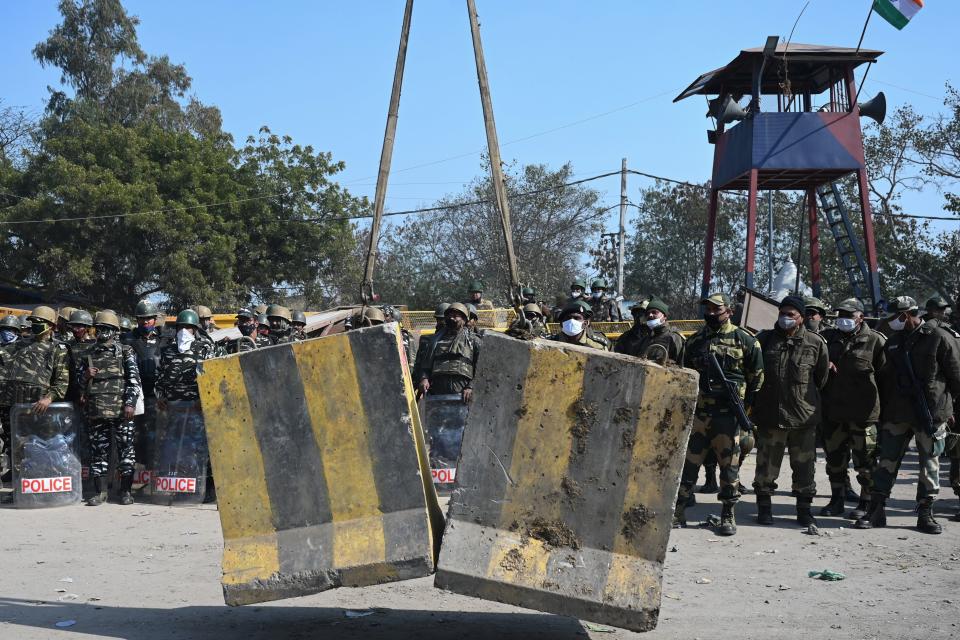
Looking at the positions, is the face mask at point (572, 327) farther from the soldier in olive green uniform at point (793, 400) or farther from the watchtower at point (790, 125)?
the watchtower at point (790, 125)

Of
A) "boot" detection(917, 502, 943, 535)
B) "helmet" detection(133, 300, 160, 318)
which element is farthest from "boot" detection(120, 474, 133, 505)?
"boot" detection(917, 502, 943, 535)

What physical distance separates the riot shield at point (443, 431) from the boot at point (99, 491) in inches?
137

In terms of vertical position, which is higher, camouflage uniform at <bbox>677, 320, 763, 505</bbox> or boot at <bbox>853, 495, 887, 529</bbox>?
camouflage uniform at <bbox>677, 320, 763, 505</bbox>

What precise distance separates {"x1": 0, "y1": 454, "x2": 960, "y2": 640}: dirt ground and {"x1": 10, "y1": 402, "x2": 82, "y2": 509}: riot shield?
105cm

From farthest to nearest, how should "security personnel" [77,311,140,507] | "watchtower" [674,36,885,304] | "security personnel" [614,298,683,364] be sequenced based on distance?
"watchtower" [674,36,885,304] < "security personnel" [77,311,140,507] < "security personnel" [614,298,683,364]

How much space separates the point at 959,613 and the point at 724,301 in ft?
10.8

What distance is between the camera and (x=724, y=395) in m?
8.41

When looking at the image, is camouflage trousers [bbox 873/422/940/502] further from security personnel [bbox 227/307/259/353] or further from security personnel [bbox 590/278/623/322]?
security personnel [bbox 590/278/623/322]

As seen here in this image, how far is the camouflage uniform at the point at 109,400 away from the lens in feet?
33.5

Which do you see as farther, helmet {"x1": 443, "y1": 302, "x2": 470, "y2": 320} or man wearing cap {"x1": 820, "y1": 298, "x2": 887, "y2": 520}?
helmet {"x1": 443, "y1": 302, "x2": 470, "y2": 320}

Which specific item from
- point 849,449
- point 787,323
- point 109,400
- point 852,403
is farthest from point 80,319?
point 849,449

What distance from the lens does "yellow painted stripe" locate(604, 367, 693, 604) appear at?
15.9 ft

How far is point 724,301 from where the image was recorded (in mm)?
8430

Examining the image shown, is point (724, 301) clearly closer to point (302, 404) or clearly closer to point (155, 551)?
point (302, 404)
